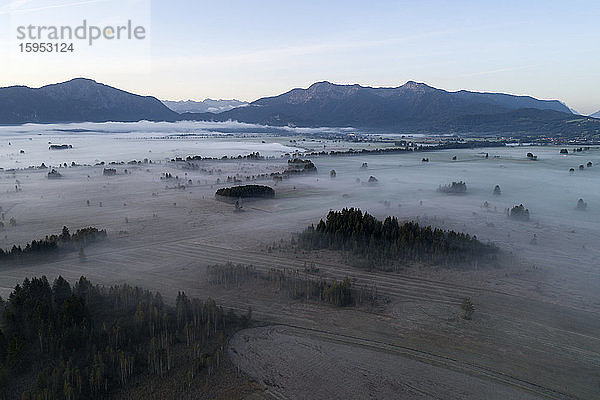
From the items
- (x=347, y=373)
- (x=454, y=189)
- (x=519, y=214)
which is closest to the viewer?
(x=347, y=373)

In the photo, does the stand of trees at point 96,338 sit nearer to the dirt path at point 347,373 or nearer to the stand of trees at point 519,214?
the dirt path at point 347,373

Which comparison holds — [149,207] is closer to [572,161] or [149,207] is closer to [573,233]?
[573,233]

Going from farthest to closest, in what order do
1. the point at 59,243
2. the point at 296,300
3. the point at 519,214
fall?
1. the point at 519,214
2. the point at 59,243
3. the point at 296,300

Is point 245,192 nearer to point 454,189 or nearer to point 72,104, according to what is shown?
point 454,189

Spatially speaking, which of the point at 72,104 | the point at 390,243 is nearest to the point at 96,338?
the point at 390,243

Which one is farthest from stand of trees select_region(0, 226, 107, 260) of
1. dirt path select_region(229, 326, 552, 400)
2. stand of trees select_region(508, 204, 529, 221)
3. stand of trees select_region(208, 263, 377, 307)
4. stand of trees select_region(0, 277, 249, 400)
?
stand of trees select_region(508, 204, 529, 221)

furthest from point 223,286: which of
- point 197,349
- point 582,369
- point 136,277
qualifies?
point 582,369

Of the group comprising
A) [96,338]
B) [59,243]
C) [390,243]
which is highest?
[390,243]
